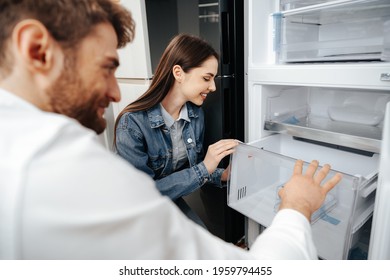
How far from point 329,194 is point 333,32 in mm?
673

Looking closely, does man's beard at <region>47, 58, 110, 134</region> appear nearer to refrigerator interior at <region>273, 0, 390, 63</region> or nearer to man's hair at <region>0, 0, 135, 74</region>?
man's hair at <region>0, 0, 135, 74</region>

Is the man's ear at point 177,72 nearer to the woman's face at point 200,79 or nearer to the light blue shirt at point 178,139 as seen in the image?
the woman's face at point 200,79

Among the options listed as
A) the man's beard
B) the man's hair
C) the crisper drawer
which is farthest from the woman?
the man's hair

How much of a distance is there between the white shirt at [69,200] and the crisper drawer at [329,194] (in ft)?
1.85

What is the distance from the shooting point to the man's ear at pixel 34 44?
42cm

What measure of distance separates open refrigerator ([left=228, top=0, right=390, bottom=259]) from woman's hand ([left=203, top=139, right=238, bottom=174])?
0.13 ft

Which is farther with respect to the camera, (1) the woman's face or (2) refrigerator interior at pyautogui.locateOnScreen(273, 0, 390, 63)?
(1) the woman's face

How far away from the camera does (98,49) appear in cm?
51

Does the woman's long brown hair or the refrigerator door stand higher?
the woman's long brown hair

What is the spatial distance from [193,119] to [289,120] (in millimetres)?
440

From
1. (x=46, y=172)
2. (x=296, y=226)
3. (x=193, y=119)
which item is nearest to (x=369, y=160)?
(x=296, y=226)

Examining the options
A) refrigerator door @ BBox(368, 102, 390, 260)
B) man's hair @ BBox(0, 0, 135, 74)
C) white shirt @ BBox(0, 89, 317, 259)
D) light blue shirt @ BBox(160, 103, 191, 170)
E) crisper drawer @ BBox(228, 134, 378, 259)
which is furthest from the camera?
light blue shirt @ BBox(160, 103, 191, 170)

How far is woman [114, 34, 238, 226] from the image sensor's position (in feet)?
3.33

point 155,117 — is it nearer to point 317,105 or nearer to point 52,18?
point 52,18
